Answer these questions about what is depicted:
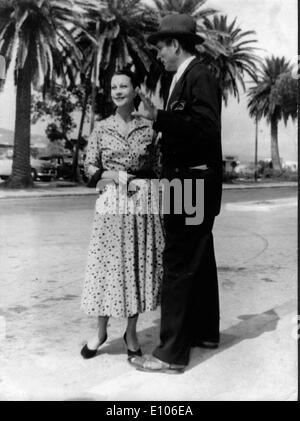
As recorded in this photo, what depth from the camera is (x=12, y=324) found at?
14.9ft

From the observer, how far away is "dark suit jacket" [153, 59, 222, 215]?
3299 mm

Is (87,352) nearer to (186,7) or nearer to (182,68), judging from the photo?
(182,68)

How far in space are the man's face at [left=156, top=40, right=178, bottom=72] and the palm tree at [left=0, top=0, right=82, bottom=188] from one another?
22193 millimetres

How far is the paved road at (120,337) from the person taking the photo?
3219mm

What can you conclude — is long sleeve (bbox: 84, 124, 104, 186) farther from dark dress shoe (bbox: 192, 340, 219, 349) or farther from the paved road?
dark dress shoe (bbox: 192, 340, 219, 349)

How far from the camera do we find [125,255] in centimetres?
361

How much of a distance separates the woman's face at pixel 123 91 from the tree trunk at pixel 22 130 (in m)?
24.4

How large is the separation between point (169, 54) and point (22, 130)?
2478 centimetres

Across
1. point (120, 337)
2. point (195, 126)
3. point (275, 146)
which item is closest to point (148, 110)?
point (195, 126)

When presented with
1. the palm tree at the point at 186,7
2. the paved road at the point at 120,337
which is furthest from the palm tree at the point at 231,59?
the paved road at the point at 120,337

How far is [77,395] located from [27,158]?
2619 centimetres

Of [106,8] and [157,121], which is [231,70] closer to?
[106,8]


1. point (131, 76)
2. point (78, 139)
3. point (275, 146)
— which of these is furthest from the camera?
point (275, 146)

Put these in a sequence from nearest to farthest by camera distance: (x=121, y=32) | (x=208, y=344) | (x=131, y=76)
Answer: (x=131, y=76) → (x=208, y=344) → (x=121, y=32)
